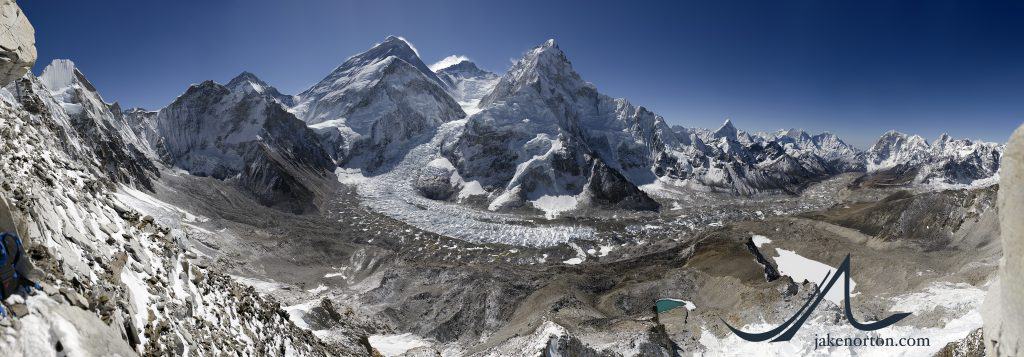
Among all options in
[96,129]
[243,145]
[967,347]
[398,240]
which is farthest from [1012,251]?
[243,145]

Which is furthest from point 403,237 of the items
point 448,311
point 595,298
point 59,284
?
point 59,284

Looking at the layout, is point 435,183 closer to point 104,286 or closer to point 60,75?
point 60,75

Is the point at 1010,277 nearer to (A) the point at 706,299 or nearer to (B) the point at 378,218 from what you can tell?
(A) the point at 706,299

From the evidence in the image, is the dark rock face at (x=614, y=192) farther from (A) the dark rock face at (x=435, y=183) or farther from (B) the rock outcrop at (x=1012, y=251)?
(B) the rock outcrop at (x=1012, y=251)

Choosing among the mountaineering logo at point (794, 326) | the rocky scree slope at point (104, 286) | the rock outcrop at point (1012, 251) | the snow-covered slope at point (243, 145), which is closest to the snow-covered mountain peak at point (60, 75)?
the snow-covered slope at point (243, 145)

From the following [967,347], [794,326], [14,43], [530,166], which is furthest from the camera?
[530,166]

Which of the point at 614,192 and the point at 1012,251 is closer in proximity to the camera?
the point at 1012,251

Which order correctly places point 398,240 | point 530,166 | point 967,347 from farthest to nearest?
point 530,166 → point 398,240 → point 967,347
